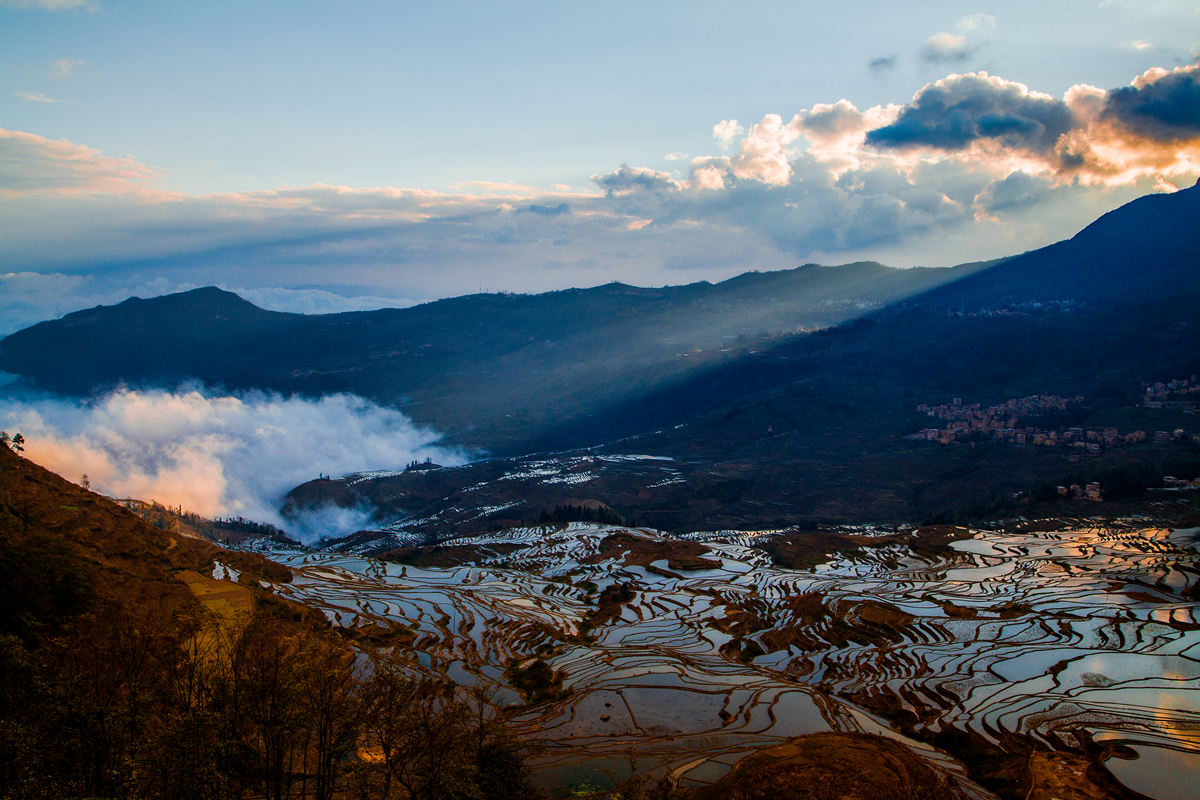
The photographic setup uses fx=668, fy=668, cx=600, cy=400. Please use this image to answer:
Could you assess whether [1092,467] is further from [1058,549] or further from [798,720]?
[798,720]

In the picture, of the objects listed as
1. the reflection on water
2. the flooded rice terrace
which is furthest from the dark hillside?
the reflection on water

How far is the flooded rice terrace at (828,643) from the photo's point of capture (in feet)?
137

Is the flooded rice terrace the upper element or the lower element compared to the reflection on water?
lower

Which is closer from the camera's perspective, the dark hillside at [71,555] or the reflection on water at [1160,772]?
the reflection on water at [1160,772]

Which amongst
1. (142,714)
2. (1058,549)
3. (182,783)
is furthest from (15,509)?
(1058,549)

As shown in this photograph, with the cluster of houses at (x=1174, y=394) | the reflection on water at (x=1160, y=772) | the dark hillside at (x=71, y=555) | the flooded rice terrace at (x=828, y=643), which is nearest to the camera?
the reflection on water at (x=1160, y=772)

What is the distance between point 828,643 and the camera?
60875 mm

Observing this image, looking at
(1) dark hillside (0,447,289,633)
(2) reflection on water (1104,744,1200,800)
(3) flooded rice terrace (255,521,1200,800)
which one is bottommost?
(3) flooded rice terrace (255,521,1200,800)

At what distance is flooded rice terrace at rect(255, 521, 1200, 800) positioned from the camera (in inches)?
1650

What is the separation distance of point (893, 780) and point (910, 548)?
75128mm

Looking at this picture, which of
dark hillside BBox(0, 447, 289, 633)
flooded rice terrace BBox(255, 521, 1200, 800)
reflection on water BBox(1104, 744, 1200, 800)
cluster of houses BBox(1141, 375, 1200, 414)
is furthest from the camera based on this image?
cluster of houses BBox(1141, 375, 1200, 414)

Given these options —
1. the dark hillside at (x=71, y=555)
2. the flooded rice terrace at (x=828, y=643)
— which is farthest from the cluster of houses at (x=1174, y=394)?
the dark hillside at (x=71, y=555)

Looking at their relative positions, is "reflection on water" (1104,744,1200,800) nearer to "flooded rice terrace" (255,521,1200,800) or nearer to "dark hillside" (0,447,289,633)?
"flooded rice terrace" (255,521,1200,800)

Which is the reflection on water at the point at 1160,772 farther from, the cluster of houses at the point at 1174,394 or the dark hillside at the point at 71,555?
the cluster of houses at the point at 1174,394
